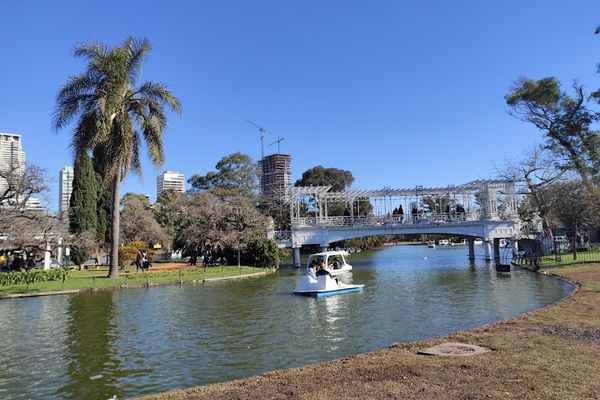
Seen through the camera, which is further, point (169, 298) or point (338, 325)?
point (169, 298)

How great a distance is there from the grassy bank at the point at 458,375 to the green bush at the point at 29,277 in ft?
87.1

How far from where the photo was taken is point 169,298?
26.3 meters

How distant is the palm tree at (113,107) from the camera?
33.9 m

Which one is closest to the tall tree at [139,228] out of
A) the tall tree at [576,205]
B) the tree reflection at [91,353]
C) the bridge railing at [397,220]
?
the bridge railing at [397,220]

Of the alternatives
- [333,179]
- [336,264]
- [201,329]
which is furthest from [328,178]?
[201,329]

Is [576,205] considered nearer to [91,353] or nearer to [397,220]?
[397,220]

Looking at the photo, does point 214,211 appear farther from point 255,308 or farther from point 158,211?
point 158,211

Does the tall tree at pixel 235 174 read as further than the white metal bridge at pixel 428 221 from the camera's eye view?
Yes

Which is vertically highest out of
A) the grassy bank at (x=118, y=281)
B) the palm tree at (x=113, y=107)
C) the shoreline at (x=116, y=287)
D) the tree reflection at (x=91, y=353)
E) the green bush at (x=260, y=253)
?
the palm tree at (x=113, y=107)

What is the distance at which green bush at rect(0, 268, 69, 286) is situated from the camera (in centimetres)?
3016

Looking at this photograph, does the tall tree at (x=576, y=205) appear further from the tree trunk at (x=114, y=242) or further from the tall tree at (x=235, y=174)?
the tall tree at (x=235, y=174)

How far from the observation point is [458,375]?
8.27 meters

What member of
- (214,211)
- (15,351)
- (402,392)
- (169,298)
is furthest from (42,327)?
(214,211)

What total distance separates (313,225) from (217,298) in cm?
3227
